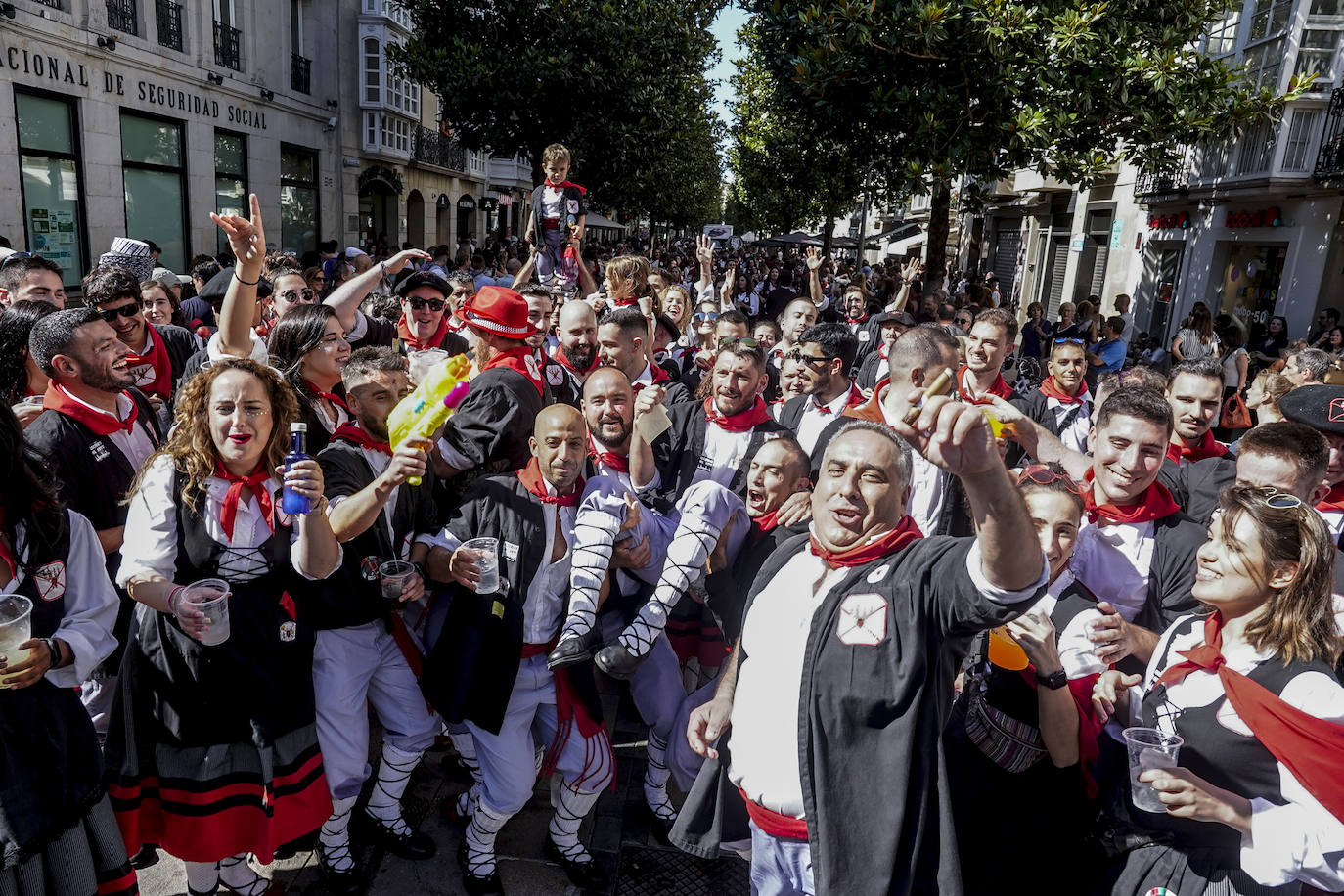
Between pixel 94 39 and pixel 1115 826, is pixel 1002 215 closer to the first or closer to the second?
pixel 94 39

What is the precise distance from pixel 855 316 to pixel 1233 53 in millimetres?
13983

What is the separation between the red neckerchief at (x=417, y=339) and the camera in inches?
223

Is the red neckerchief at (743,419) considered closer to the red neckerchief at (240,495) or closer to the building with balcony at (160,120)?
the red neckerchief at (240,495)

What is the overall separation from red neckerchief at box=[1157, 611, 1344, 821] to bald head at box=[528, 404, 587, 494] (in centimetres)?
218

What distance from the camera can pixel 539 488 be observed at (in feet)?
10.7

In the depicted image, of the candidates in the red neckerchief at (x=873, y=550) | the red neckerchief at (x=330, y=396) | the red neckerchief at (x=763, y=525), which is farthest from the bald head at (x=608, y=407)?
the red neckerchief at (x=873, y=550)

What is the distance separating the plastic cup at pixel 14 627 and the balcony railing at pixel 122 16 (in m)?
14.8

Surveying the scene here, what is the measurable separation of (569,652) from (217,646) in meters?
1.19

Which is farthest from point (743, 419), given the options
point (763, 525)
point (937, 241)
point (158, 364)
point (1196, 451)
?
point (937, 241)

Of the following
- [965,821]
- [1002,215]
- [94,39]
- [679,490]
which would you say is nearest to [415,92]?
[94,39]

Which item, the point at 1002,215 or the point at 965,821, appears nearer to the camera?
the point at 965,821

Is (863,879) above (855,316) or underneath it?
underneath

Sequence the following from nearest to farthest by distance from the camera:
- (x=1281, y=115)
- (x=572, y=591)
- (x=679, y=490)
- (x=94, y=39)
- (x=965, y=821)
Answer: (x=965, y=821) < (x=572, y=591) < (x=679, y=490) < (x=94, y=39) < (x=1281, y=115)

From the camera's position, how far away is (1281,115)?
1453 centimetres
